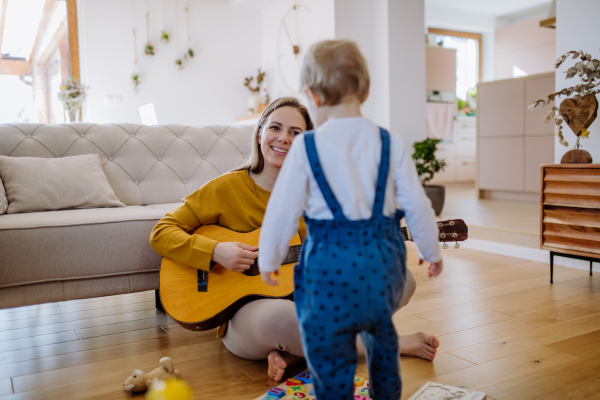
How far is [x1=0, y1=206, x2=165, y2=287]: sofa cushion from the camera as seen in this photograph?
1.56m

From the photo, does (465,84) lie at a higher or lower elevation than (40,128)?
higher

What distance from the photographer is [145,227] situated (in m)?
1.75

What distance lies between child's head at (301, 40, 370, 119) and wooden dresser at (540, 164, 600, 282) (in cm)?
174

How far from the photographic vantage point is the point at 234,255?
4.41 feet

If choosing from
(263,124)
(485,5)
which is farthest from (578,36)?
(485,5)

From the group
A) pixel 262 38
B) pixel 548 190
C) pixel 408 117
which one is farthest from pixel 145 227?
pixel 262 38

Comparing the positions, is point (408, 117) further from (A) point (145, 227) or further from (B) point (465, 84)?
(B) point (465, 84)

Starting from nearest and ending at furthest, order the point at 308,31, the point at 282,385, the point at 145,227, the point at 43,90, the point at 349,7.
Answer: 1. the point at 282,385
2. the point at 145,227
3. the point at 349,7
4. the point at 308,31
5. the point at 43,90

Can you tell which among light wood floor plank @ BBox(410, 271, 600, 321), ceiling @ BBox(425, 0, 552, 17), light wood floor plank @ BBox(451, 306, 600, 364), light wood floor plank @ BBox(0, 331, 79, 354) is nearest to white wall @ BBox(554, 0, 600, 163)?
light wood floor plank @ BBox(410, 271, 600, 321)

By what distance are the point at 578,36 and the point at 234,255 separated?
7.52 ft


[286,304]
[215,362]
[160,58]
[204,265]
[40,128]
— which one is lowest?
[215,362]

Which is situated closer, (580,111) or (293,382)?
(293,382)

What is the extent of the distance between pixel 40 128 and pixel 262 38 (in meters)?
4.04

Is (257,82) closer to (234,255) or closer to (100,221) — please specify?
(100,221)
